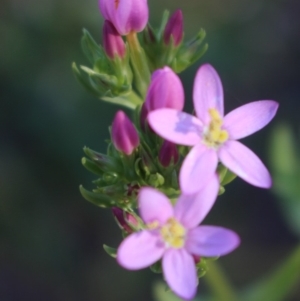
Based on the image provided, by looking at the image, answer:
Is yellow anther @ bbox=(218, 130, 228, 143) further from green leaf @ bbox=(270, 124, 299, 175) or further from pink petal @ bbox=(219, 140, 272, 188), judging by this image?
green leaf @ bbox=(270, 124, 299, 175)

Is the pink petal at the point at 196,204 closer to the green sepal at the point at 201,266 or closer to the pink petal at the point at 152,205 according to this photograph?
the pink petal at the point at 152,205

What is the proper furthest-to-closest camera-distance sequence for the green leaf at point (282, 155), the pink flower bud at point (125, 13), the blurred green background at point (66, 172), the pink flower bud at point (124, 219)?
the blurred green background at point (66, 172), the green leaf at point (282, 155), the pink flower bud at point (125, 13), the pink flower bud at point (124, 219)

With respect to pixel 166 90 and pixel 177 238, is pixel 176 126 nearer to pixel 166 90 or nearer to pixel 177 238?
pixel 166 90

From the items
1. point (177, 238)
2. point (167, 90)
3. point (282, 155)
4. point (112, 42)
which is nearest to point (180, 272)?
point (177, 238)

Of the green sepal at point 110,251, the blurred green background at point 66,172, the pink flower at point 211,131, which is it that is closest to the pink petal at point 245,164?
the pink flower at point 211,131

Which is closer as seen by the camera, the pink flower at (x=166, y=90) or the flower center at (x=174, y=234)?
the flower center at (x=174, y=234)

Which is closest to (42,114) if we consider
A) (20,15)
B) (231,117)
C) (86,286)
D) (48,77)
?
(48,77)
